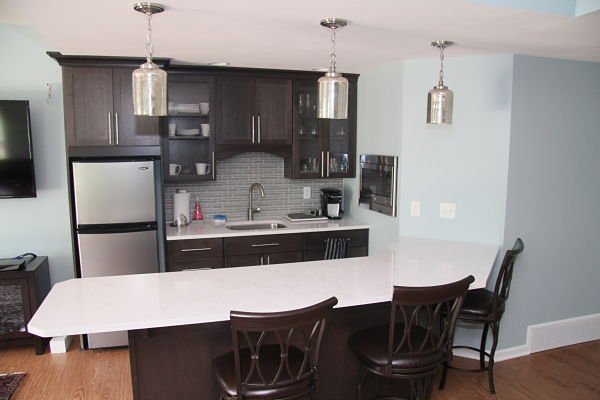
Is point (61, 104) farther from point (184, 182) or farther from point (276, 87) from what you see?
point (276, 87)

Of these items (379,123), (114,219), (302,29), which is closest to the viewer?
(302,29)

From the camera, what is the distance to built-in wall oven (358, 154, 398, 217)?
12.3ft

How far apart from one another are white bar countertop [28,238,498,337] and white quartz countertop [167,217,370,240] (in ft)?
3.86

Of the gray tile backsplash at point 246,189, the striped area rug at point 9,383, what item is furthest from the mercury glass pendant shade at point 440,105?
the striped area rug at point 9,383

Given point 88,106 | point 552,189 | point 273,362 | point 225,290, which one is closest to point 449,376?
point 552,189

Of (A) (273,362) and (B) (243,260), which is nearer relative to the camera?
(A) (273,362)

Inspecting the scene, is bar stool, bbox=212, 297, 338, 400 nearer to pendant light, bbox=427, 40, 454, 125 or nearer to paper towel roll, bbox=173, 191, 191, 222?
pendant light, bbox=427, 40, 454, 125

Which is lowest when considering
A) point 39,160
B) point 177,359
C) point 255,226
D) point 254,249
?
point 177,359

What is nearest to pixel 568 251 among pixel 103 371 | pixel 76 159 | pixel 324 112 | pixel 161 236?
pixel 324 112

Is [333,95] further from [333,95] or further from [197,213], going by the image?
[197,213]

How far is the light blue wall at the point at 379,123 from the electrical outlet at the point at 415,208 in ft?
0.50

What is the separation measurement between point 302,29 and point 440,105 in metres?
0.89

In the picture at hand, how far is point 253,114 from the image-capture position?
4168 mm

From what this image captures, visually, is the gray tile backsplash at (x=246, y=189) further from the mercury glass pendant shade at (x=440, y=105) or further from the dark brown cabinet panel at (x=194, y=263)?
the mercury glass pendant shade at (x=440, y=105)
